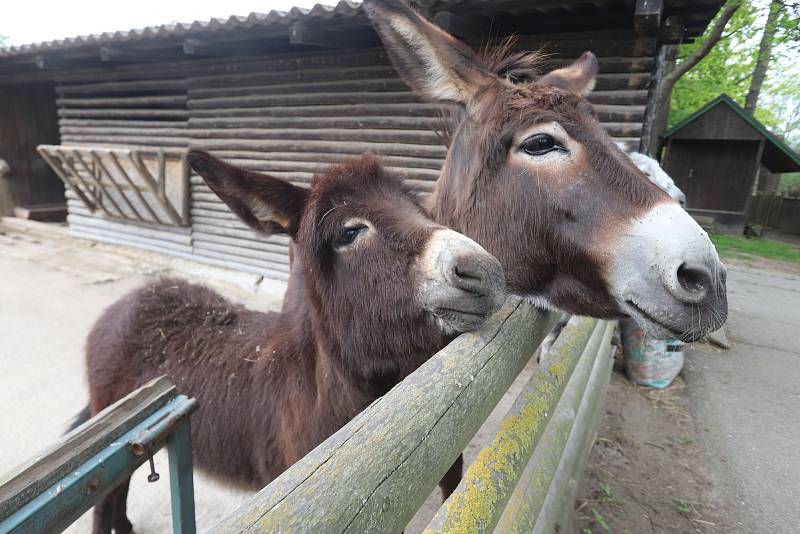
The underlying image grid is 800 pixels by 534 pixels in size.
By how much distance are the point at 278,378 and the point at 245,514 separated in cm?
157

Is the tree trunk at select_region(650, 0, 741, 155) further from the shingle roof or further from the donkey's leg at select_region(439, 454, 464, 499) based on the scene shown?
the donkey's leg at select_region(439, 454, 464, 499)

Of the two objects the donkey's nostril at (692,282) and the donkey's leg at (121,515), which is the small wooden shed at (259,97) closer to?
the donkey's nostril at (692,282)

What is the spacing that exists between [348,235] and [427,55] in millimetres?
987

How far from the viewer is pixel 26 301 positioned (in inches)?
254

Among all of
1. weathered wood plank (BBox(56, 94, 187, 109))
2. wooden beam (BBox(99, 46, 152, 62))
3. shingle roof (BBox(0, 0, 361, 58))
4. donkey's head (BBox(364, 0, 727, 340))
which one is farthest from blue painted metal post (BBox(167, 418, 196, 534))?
weathered wood plank (BBox(56, 94, 187, 109))

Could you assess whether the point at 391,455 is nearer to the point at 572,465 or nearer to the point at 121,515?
the point at 572,465

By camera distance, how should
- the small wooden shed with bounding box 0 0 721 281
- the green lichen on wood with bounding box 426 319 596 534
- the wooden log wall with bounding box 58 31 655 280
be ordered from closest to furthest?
the green lichen on wood with bounding box 426 319 596 534 < the small wooden shed with bounding box 0 0 721 281 < the wooden log wall with bounding box 58 31 655 280

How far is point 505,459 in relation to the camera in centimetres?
147

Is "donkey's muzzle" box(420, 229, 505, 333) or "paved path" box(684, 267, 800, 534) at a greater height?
"donkey's muzzle" box(420, 229, 505, 333)

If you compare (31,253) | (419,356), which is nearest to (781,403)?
(419,356)

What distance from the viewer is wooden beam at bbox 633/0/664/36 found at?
3520mm

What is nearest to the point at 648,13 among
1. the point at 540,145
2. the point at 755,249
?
the point at 540,145

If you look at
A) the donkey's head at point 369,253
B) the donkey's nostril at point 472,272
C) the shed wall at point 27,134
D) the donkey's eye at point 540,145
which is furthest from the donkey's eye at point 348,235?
the shed wall at point 27,134

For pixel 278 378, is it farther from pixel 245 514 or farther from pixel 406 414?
pixel 245 514
